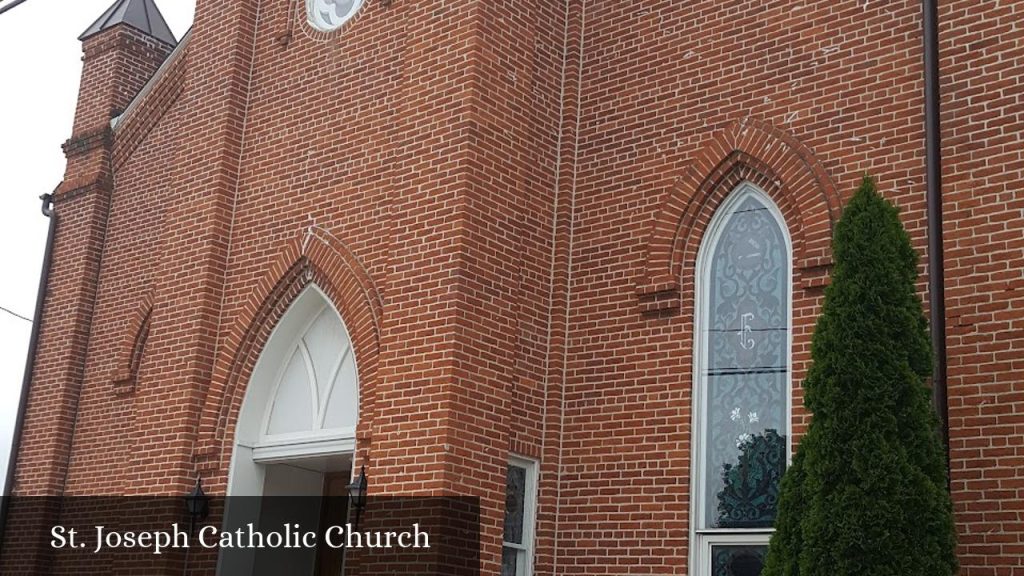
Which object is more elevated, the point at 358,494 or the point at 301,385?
the point at 301,385

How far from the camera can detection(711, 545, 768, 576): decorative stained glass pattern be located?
30.7ft

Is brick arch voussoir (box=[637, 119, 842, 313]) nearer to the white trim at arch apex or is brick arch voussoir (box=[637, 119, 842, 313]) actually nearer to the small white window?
the small white window

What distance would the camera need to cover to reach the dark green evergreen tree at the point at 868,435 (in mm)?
7453

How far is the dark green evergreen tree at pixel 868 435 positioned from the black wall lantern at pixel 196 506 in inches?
222

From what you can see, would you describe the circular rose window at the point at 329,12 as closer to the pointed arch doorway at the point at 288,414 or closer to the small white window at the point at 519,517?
the pointed arch doorway at the point at 288,414

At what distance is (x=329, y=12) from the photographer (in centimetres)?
1243

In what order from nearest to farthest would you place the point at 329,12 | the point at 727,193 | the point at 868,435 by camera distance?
the point at 868,435, the point at 727,193, the point at 329,12

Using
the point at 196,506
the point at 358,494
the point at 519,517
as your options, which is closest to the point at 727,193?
the point at 519,517

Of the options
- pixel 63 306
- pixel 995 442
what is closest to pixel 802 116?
pixel 995 442

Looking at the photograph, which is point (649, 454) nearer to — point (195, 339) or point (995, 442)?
point (995, 442)

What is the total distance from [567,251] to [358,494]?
8.95ft

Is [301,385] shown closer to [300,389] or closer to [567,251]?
[300,389]

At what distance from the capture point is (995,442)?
8.12m

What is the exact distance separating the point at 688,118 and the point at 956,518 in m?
4.00
